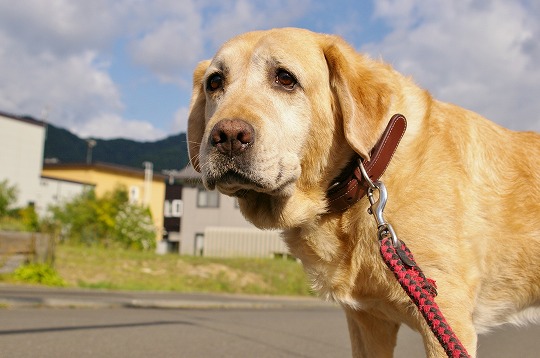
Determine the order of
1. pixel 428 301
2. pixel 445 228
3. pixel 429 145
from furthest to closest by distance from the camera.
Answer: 1. pixel 429 145
2. pixel 445 228
3. pixel 428 301

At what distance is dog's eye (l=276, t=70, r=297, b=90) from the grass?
41.0 feet

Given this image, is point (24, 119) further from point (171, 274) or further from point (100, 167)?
point (171, 274)

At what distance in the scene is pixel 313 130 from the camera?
3.63 m

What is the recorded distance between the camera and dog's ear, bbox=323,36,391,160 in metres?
3.47

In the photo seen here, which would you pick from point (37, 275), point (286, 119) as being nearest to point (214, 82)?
point (286, 119)

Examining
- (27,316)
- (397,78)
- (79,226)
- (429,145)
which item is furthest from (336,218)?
(79,226)

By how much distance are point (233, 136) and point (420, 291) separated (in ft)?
3.79

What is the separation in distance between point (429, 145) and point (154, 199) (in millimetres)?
63894

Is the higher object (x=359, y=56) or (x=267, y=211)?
(x=359, y=56)

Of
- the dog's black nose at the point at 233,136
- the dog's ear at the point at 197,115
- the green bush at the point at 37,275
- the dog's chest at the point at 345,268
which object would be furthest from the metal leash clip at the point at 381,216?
the green bush at the point at 37,275

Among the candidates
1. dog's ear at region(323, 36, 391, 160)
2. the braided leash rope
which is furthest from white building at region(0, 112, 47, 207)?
the braided leash rope

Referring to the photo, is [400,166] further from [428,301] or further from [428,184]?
[428,301]

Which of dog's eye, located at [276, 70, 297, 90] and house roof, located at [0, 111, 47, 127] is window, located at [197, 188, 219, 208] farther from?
dog's eye, located at [276, 70, 297, 90]

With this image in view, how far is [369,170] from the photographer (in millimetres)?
3492
